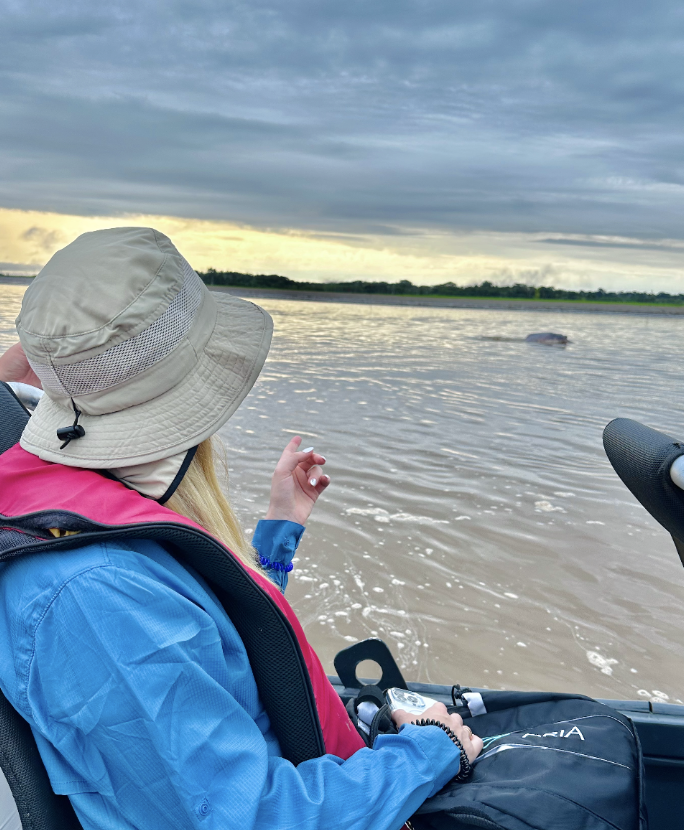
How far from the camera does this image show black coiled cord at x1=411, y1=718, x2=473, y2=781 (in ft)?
4.50

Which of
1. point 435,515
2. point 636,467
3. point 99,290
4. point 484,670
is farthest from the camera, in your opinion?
point 435,515

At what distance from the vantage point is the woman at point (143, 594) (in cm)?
97

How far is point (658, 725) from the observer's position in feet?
6.57

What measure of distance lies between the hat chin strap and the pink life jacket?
39mm

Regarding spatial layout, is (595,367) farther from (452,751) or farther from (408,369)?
(452,751)

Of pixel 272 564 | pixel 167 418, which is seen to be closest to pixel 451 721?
pixel 272 564

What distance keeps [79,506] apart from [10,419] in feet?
2.20

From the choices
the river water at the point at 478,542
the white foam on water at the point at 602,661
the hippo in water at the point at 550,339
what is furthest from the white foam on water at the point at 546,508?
the hippo in water at the point at 550,339

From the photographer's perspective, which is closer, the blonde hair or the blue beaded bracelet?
the blonde hair

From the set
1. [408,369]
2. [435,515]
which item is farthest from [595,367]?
[435,515]

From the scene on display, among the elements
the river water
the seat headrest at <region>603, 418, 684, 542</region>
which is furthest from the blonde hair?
the river water

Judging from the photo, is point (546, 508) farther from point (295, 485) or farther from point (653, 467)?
point (653, 467)

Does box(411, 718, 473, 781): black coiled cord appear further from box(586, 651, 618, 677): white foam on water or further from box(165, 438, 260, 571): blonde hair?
box(586, 651, 618, 677): white foam on water

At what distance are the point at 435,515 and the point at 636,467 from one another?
398 centimetres
